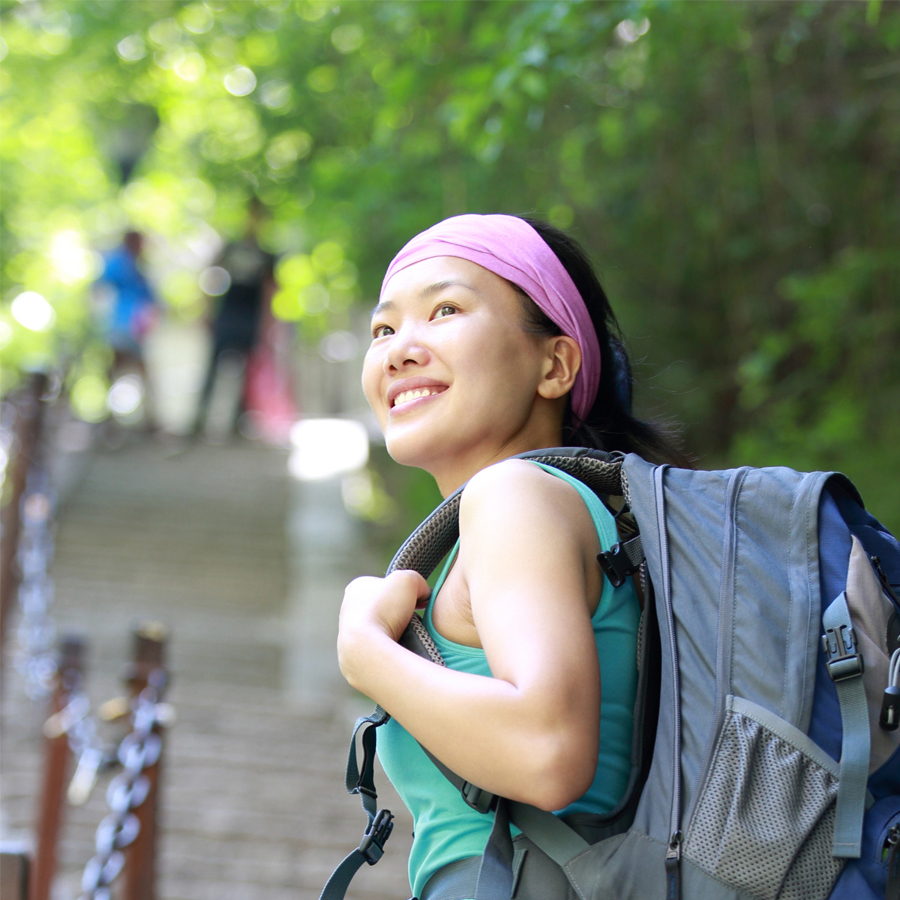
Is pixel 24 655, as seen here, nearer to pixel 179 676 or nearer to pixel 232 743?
pixel 179 676

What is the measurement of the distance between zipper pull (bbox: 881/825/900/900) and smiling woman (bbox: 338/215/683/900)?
0.96ft

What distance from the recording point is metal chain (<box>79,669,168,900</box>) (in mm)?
2709

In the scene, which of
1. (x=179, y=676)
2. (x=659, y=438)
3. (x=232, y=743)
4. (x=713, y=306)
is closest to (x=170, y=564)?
(x=179, y=676)

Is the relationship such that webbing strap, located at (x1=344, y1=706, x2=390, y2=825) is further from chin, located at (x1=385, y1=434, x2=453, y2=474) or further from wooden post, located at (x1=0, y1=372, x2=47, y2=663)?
wooden post, located at (x1=0, y1=372, x2=47, y2=663)

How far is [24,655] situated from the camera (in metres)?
6.83

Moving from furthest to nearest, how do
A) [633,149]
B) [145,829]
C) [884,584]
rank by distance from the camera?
1. [633,149]
2. [145,829]
3. [884,584]

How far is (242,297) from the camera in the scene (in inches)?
386

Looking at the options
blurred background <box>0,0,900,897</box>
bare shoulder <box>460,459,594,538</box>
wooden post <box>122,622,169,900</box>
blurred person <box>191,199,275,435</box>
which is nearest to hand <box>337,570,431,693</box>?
bare shoulder <box>460,459,594,538</box>

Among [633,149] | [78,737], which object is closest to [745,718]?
[78,737]

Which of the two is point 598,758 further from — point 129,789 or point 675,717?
point 129,789

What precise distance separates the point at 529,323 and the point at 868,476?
406 centimetres

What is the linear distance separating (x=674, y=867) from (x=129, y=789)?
2.36 metres

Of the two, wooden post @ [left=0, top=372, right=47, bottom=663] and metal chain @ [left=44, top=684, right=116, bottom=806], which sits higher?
wooden post @ [left=0, top=372, right=47, bottom=663]

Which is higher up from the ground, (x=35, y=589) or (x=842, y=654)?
(x=35, y=589)
